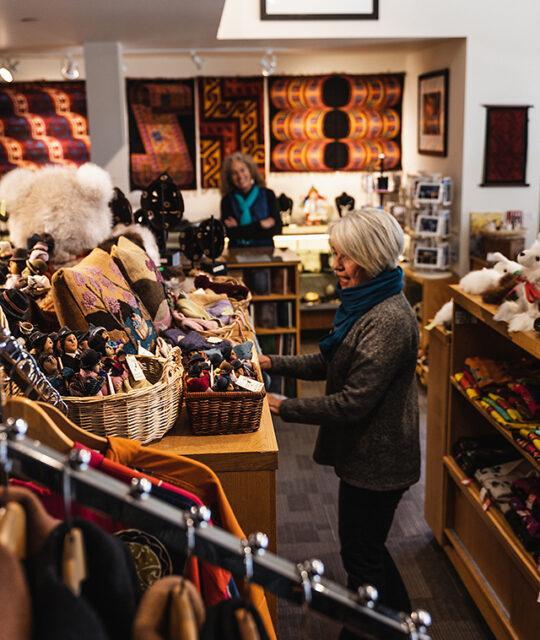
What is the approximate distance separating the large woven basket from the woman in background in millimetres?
4117

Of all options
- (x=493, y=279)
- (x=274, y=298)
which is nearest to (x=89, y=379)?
(x=493, y=279)

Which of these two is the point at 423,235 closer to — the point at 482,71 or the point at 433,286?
the point at 433,286

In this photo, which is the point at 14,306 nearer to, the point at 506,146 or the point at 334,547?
the point at 334,547

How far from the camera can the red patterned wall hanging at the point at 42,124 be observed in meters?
7.46

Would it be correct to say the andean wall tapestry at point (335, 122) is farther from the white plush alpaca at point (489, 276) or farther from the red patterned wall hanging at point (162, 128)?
the white plush alpaca at point (489, 276)

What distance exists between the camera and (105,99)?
536 centimetres

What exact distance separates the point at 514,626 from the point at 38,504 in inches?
84.2

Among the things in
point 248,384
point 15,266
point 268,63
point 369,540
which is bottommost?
point 369,540

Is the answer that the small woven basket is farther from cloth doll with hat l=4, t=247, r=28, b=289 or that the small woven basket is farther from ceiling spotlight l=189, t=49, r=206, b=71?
ceiling spotlight l=189, t=49, r=206, b=71

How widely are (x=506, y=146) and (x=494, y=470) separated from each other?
404cm

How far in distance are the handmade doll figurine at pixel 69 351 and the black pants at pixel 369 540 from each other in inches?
41.8

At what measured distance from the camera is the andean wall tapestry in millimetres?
7422

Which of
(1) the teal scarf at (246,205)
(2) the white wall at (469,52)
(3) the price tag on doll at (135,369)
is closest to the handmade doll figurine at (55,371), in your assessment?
(3) the price tag on doll at (135,369)

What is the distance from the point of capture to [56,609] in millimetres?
667
